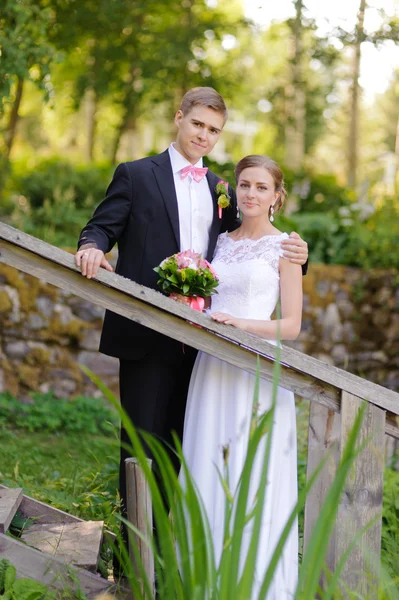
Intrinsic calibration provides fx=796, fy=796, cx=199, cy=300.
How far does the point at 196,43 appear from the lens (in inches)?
415

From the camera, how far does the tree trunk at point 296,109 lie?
1062cm

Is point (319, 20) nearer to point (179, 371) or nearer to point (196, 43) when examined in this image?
point (196, 43)

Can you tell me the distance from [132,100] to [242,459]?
8.99m

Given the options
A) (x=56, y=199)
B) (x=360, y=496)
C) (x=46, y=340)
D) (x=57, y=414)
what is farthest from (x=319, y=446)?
(x=56, y=199)

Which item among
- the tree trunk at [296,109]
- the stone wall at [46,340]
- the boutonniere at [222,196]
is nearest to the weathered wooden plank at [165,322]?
the boutonniere at [222,196]

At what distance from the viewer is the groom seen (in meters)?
3.10

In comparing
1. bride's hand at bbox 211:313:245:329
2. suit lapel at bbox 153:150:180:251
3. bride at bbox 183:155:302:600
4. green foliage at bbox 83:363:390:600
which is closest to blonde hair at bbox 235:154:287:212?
bride at bbox 183:155:302:600

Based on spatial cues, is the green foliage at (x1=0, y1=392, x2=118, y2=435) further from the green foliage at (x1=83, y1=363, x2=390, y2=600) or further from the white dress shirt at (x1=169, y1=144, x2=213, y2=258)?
the green foliage at (x1=83, y1=363, x2=390, y2=600)

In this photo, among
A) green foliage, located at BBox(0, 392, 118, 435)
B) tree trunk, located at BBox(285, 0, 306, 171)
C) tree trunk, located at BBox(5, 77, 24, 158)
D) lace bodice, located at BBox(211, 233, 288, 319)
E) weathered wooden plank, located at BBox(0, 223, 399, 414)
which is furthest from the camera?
tree trunk, located at BBox(285, 0, 306, 171)

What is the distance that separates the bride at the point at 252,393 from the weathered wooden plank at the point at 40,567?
1.53ft

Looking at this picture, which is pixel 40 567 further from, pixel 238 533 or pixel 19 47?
pixel 19 47

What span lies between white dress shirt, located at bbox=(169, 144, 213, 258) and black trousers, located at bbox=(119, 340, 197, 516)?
16.5 inches

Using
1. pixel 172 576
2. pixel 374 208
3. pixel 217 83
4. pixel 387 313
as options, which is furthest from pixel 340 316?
pixel 172 576

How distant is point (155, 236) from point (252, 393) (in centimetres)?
73
